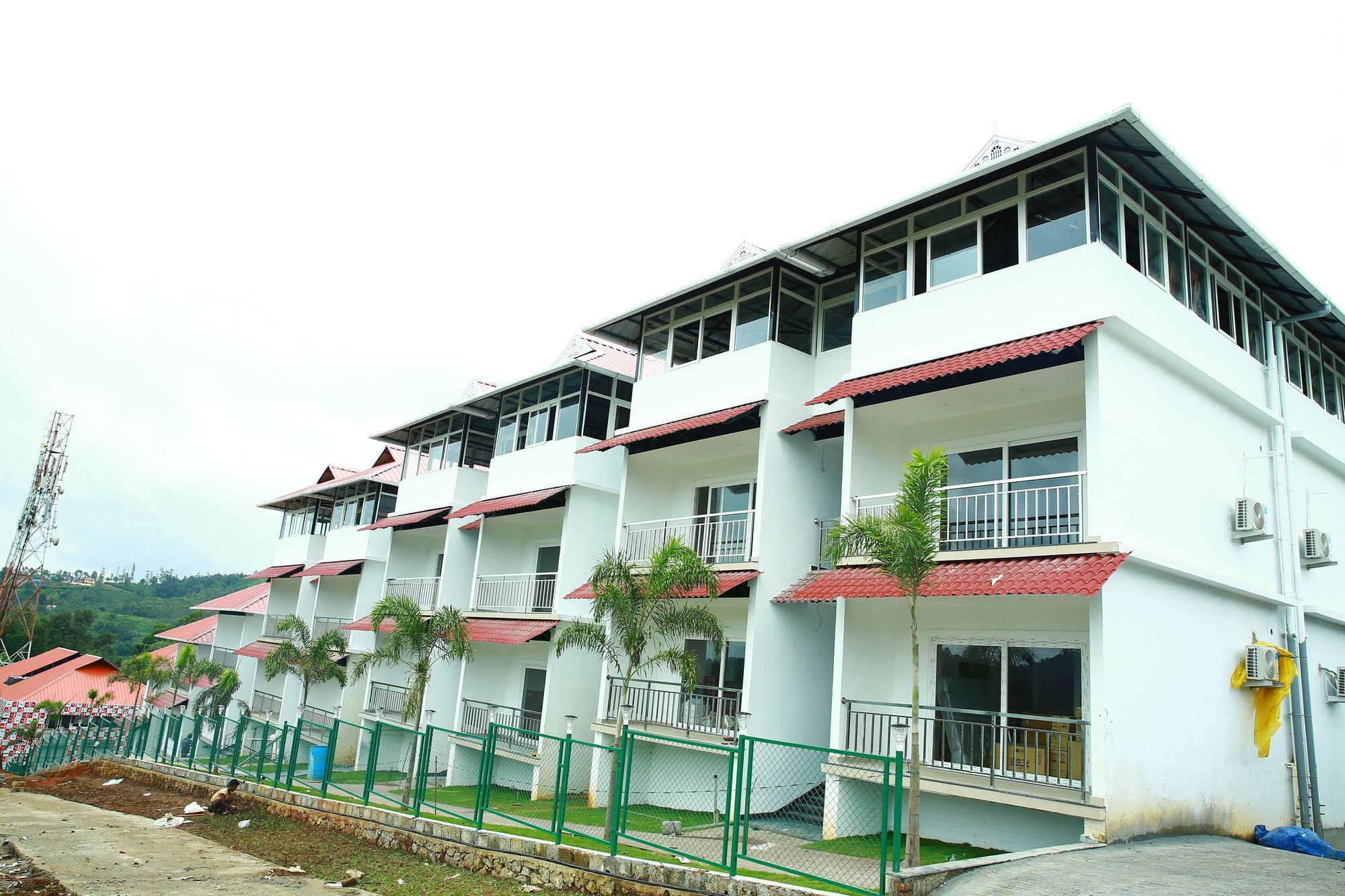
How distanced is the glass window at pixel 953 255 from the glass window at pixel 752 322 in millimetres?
3620

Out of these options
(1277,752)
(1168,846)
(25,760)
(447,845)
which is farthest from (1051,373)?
(25,760)

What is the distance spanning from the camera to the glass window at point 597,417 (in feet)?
69.4

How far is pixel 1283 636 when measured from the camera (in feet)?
46.2

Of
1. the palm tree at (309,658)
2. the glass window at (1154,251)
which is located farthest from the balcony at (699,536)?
the palm tree at (309,658)

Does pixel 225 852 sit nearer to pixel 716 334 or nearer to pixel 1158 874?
pixel 716 334

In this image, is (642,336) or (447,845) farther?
(642,336)

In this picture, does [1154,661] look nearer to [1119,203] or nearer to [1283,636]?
[1283,636]

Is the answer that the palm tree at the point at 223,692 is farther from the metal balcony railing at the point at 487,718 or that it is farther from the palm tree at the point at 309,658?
the metal balcony railing at the point at 487,718

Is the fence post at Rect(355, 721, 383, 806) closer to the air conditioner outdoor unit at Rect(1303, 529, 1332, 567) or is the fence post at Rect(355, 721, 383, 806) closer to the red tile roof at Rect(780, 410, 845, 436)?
the red tile roof at Rect(780, 410, 845, 436)

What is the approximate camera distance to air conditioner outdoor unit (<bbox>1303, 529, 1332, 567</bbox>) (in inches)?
575

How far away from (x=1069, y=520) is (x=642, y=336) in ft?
33.4

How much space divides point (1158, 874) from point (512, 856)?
7104mm

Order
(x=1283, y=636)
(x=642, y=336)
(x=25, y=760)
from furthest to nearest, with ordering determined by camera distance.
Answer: (x=25, y=760)
(x=642, y=336)
(x=1283, y=636)

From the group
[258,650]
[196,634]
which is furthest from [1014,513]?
[196,634]
